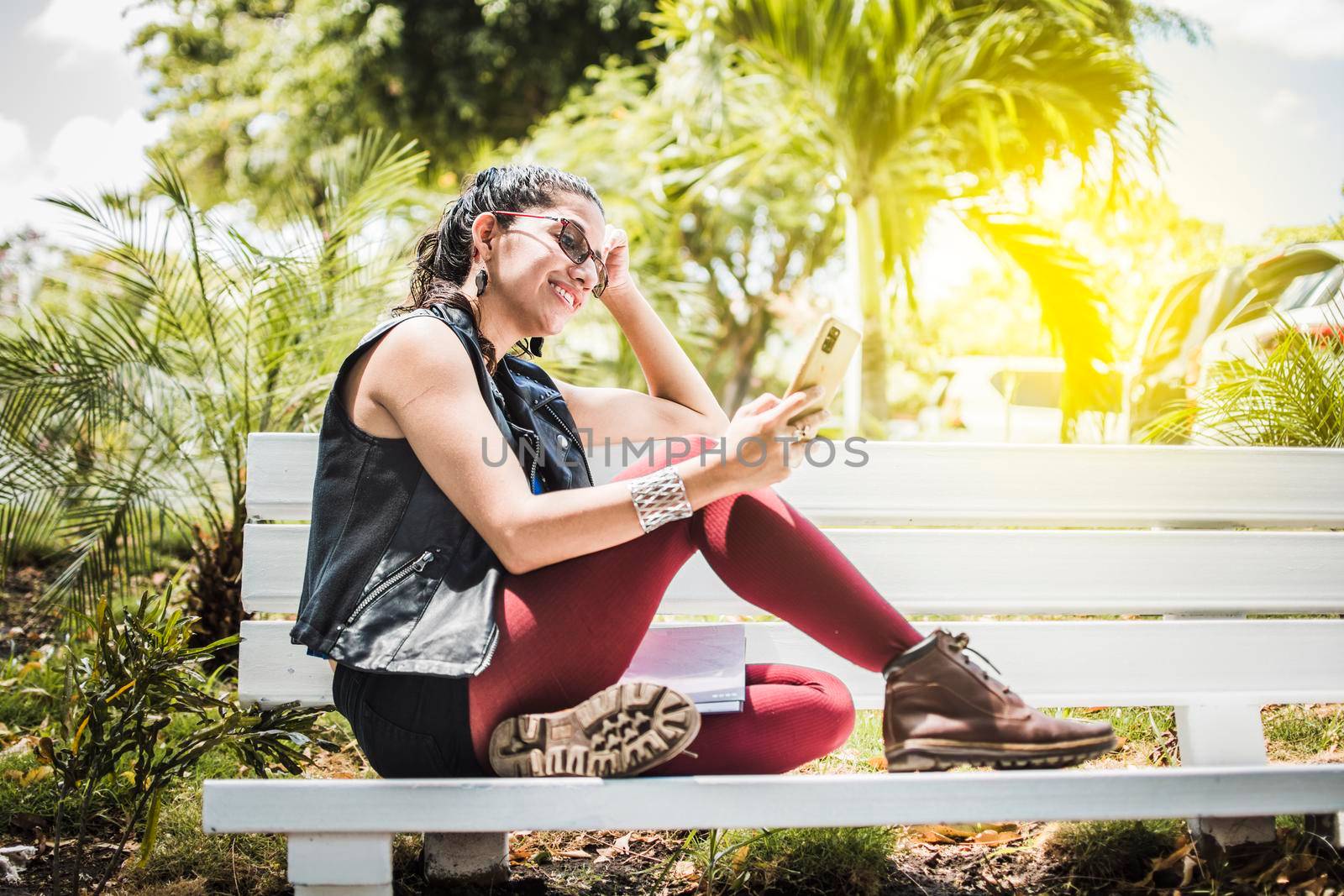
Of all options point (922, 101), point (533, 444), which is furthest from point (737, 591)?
point (922, 101)

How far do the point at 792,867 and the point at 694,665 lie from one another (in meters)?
0.57

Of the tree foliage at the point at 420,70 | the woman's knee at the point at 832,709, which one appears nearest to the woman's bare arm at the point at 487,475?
the woman's knee at the point at 832,709

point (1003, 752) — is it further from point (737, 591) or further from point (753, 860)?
point (753, 860)

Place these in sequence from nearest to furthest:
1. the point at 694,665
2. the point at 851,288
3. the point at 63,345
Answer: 1. the point at 694,665
2. the point at 63,345
3. the point at 851,288

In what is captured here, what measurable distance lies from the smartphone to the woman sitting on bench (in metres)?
0.03

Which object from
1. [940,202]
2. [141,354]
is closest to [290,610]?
[141,354]

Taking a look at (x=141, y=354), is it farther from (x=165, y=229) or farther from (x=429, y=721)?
(x=429, y=721)

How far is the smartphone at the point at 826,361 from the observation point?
1.43 meters

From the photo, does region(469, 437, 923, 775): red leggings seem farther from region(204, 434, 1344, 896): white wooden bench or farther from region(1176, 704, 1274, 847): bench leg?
region(1176, 704, 1274, 847): bench leg

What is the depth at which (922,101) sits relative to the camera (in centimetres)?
684

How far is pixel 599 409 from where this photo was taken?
220cm

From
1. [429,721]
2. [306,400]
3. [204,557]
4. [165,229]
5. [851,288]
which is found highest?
[851,288]

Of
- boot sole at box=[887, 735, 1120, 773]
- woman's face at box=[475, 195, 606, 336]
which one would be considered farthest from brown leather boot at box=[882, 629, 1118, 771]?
woman's face at box=[475, 195, 606, 336]

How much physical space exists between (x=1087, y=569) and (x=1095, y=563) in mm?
22
